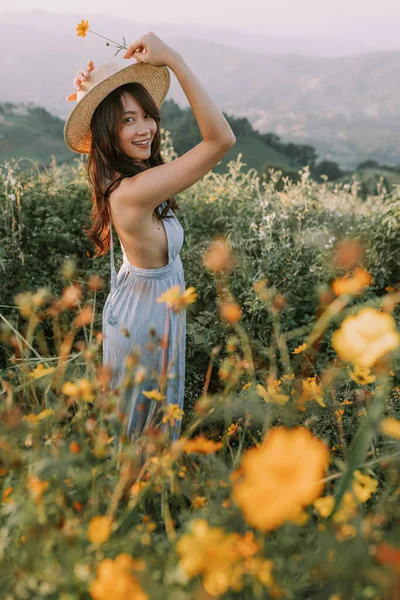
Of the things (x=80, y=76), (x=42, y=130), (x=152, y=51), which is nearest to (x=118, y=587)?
(x=152, y=51)

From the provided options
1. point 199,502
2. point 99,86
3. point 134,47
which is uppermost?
point 134,47

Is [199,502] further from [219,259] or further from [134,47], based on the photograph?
[219,259]

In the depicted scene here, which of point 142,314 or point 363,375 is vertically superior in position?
→ point 363,375

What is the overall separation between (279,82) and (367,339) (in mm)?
49209

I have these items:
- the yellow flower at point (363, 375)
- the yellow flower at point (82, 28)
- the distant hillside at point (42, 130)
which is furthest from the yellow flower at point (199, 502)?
the distant hillside at point (42, 130)

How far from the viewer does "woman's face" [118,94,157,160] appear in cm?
196

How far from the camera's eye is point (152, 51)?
1.74m

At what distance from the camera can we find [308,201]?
160 inches

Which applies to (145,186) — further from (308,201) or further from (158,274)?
(308,201)

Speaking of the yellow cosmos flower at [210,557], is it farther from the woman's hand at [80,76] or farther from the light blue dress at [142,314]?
the woman's hand at [80,76]

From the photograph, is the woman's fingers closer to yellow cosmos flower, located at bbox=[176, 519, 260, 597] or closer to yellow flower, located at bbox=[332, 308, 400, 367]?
yellow flower, located at bbox=[332, 308, 400, 367]

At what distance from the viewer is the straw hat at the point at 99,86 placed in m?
1.90

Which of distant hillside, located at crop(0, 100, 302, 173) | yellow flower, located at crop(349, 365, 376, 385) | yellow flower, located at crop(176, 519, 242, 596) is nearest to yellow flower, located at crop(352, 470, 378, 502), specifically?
yellow flower, located at crop(349, 365, 376, 385)

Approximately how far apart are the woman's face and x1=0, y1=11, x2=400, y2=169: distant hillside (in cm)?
1449
